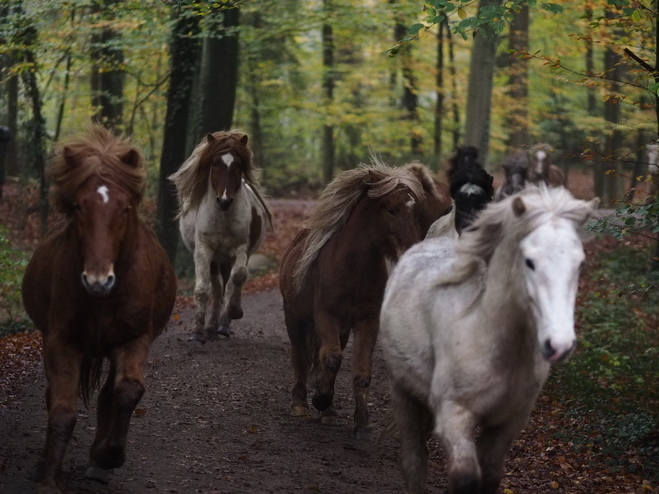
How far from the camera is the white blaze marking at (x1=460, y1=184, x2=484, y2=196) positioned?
28.6ft

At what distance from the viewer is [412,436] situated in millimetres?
5598

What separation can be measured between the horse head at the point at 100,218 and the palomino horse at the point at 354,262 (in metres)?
2.59

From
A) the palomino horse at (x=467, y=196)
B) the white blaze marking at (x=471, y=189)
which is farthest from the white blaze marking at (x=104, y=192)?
the white blaze marking at (x=471, y=189)

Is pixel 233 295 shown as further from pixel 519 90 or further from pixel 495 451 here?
pixel 519 90

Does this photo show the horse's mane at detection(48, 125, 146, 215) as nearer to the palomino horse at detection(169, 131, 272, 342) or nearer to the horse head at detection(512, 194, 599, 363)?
the horse head at detection(512, 194, 599, 363)

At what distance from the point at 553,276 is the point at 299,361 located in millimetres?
4827

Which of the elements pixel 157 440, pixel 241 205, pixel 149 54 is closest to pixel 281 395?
pixel 157 440

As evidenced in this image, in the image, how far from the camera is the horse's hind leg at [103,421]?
5699mm

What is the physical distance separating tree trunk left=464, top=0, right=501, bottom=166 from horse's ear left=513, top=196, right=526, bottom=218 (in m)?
14.1

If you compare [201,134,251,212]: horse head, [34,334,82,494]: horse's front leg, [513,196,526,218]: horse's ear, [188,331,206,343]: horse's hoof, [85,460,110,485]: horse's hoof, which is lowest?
[188,331,206,343]: horse's hoof

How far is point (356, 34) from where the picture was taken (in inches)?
981

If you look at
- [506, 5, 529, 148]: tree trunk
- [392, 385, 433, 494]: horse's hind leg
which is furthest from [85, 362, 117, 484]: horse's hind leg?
[506, 5, 529, 148]: tree trunk

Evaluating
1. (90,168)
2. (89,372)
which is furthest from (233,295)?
(90,168)

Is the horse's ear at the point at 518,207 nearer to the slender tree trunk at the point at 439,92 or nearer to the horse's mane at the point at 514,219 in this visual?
the horse's mane at the point at 514,219
